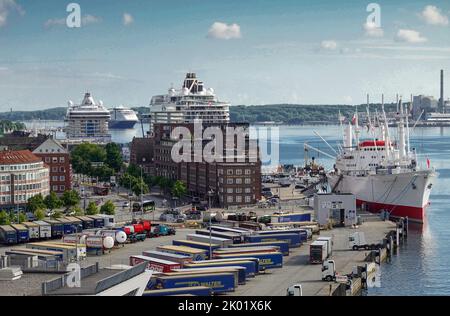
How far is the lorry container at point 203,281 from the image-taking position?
12922 millimetres

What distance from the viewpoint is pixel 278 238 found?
60.7 feet

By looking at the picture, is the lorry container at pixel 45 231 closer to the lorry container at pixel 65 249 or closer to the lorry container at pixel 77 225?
the lorry container at pixel 77 225

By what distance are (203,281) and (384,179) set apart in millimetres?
15355

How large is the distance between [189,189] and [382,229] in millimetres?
9228

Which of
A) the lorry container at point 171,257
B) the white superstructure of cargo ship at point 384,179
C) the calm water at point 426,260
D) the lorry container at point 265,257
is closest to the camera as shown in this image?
the calm water at point 426,260

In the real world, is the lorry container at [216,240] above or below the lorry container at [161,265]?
above

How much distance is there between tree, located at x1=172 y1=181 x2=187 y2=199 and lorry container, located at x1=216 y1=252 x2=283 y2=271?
12.7 meters

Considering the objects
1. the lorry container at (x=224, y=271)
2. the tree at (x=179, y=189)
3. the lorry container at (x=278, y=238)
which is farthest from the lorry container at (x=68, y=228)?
the tree at (x=179, y=189)

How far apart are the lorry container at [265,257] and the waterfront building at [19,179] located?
1100 cm

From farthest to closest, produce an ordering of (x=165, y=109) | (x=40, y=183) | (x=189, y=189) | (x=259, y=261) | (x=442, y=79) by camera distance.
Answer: (x=442, y=79)
(x=165, y=109)
(x=189, y=189)
(x=40, y=183)
(x=259, y=261)

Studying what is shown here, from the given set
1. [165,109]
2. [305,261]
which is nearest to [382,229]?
[305,261]

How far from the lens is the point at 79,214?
907 inches
